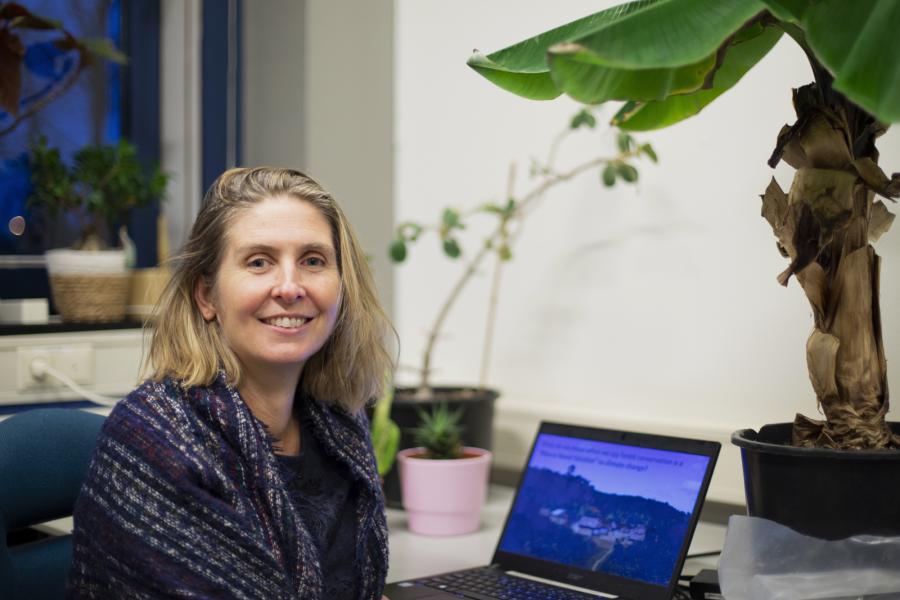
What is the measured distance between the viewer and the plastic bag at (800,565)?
1000 mm

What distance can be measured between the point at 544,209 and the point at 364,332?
0.65 metres

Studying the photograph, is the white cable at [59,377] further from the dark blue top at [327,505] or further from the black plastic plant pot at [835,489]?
the black plastic plant pot at [835,489]

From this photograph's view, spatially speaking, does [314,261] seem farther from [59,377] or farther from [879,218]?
[59,377]

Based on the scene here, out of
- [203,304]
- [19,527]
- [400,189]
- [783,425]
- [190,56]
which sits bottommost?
[19,527]

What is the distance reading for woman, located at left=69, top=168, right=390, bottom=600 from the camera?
993 mm

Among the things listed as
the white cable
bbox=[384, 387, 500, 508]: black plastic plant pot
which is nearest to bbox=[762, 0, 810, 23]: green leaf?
bbox=[384, 387, 500, 508]: black plastic plant pot

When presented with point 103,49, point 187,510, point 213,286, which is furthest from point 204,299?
point 103,49

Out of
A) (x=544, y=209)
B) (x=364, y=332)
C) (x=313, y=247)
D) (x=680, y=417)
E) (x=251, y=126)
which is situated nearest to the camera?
(x=313, y=247)

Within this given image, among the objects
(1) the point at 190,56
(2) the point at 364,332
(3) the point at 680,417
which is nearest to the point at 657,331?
(3) the point at 680,417

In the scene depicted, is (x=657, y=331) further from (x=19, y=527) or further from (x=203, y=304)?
(x=19, y=527)

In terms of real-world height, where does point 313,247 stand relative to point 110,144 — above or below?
below

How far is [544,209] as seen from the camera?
180cm

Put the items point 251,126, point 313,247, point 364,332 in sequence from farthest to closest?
point 251,126 → point 364,332 → point 313,247

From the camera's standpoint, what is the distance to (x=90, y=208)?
1.88 metres
